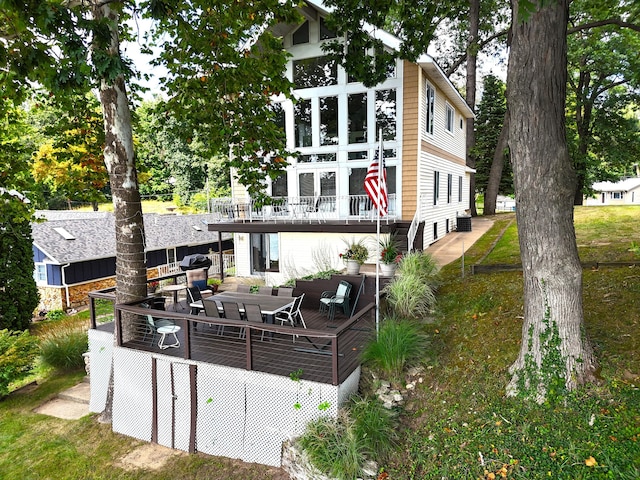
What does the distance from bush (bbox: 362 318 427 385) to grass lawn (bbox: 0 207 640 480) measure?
0.24 meters

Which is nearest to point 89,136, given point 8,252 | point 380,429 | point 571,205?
point 8,252

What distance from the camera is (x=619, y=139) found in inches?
957

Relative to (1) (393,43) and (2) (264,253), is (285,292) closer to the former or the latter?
(2) (264,253)

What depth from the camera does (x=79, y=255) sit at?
18953mm

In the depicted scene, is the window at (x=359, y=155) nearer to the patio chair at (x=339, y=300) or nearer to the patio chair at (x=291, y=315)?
the patio chair at (x=339, y=300)

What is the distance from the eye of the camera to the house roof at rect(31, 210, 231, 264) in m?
18.7

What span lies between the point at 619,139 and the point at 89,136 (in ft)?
92.6

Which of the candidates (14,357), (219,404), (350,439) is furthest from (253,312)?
(14,357)

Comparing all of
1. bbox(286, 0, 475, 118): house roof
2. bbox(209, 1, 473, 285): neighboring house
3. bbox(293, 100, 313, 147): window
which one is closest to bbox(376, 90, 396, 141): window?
bbox(209, 1, 473, 285): neighboring house

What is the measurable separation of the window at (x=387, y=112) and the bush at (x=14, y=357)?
11.5 meters

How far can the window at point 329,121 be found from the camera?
14.1 meters

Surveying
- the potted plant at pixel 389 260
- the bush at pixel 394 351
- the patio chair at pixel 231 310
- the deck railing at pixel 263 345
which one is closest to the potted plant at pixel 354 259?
the potted plant at pixel 389 260

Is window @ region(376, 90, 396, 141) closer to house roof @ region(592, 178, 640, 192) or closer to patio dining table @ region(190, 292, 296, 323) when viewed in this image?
patio dining table @ region(190, 292, 296, 323)

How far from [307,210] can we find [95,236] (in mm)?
13201
